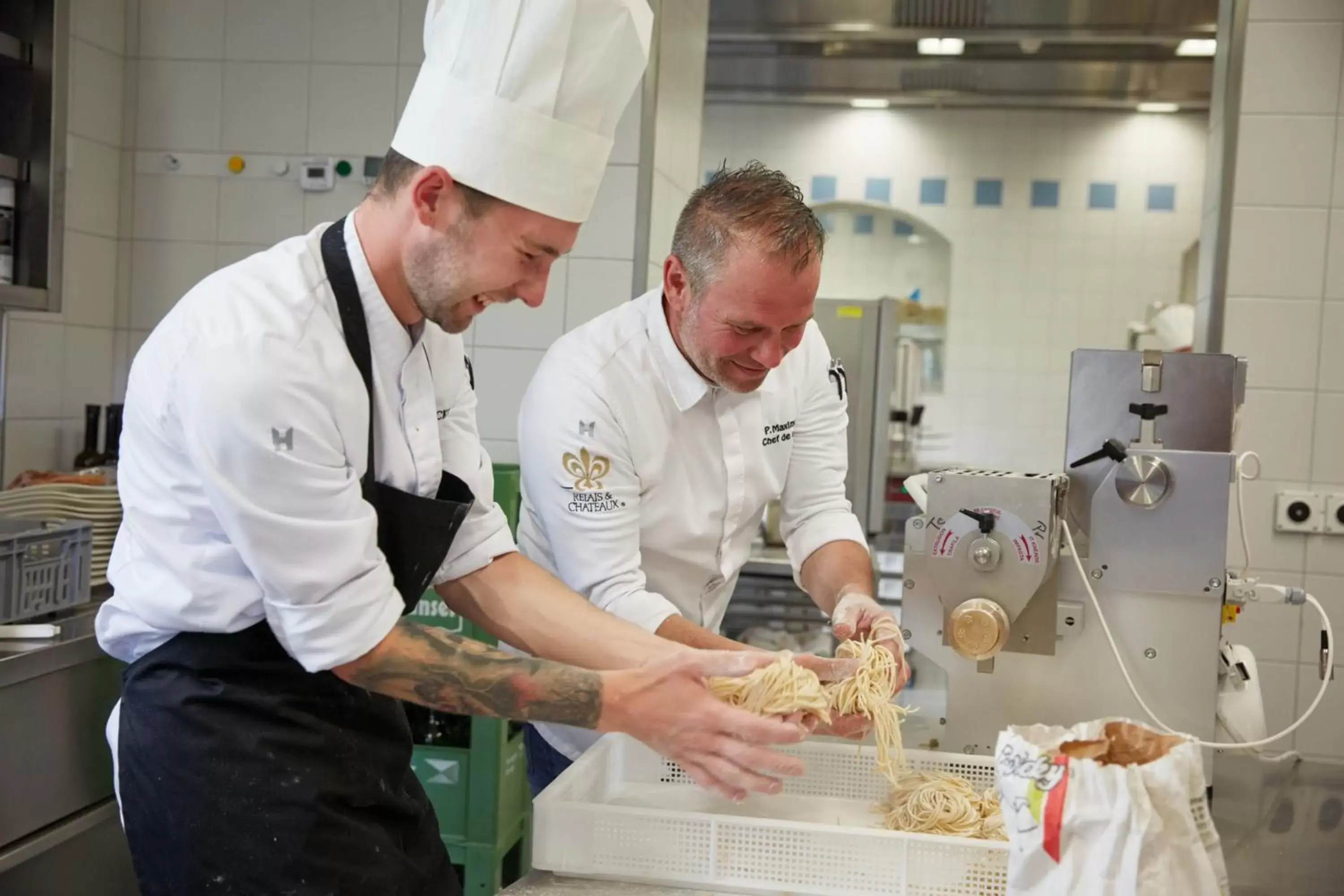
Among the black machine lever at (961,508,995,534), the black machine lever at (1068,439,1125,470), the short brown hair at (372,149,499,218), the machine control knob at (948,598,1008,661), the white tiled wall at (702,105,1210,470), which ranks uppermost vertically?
the white tiled wall at (702,105,1210,470)

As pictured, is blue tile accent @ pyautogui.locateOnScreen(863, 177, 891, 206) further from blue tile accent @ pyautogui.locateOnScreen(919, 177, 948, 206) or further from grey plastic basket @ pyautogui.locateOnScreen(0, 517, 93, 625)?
grey plastic basket @ pyautogui.locateOnScreen(0, 517, 93, 625)

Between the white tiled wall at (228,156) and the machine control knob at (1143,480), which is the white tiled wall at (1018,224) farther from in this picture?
the machine control knob at (1143,480)

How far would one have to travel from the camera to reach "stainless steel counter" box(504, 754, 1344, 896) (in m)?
1.53

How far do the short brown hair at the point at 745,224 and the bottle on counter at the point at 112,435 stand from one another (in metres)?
2.11

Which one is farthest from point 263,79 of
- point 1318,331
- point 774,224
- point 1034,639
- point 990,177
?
point 990,177

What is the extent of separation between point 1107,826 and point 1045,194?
7497mm

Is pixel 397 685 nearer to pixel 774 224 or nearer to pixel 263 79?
pixel 774 224

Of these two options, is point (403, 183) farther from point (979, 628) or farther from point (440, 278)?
point (979, 628)

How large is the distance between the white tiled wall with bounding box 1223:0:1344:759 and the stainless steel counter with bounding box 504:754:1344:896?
0.95 meters

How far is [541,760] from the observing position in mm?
2275

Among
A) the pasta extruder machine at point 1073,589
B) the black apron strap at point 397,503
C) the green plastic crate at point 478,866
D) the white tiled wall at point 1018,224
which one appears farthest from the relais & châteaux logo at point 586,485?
the white tiled wall at point 1018,224

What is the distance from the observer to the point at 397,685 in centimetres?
147

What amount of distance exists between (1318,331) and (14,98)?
344 cm

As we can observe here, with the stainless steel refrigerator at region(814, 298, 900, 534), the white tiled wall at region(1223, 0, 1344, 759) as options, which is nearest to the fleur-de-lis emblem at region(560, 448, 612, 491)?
the white tiled wall at region(1223, 0, 1344, 759)
